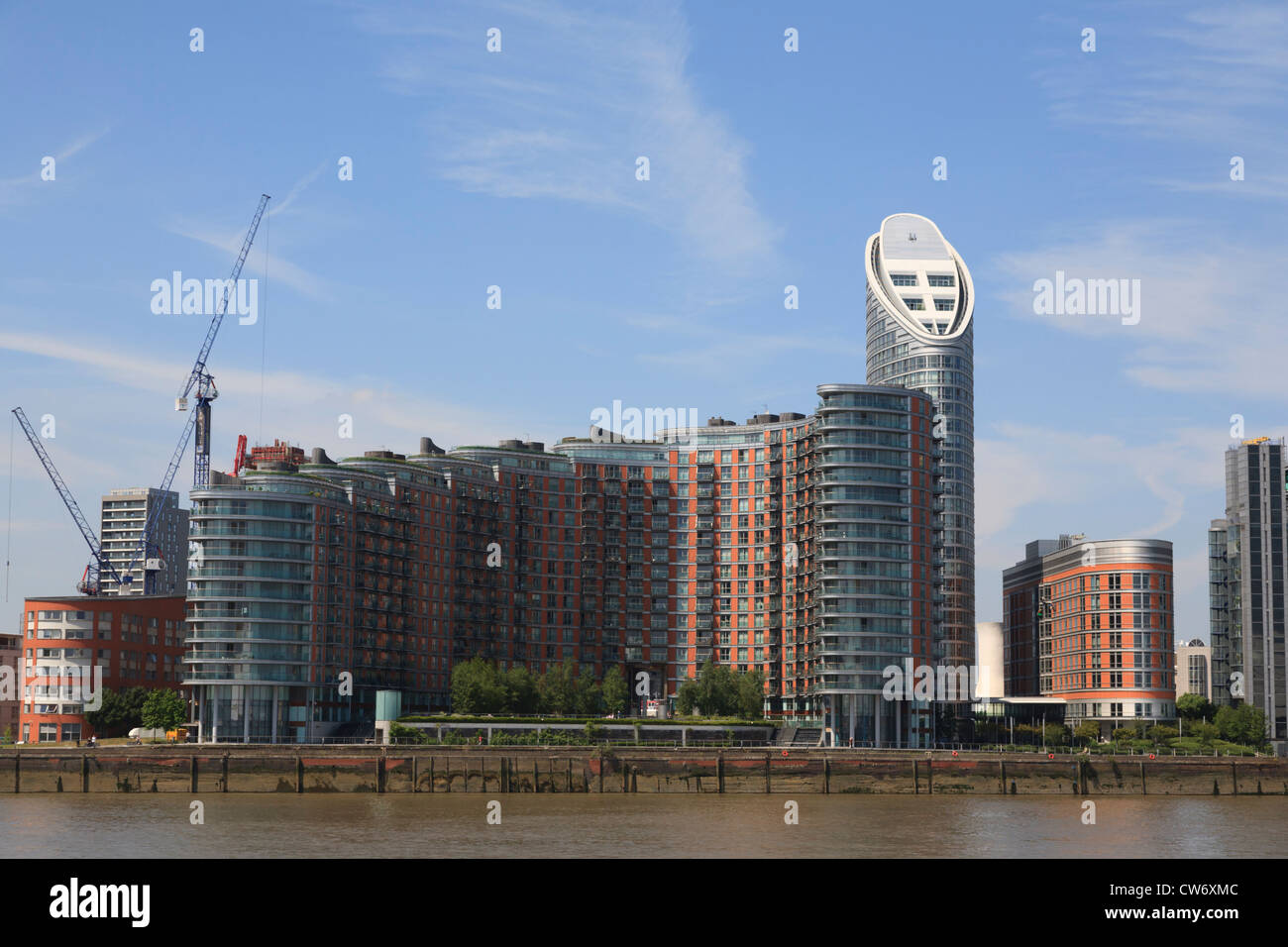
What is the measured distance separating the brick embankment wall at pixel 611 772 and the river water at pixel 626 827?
7411mm

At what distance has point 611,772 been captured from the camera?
160875 millimetres

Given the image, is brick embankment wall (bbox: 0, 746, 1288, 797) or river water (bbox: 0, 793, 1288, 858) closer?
river water (bbox: 0, 793, 1288, 858)

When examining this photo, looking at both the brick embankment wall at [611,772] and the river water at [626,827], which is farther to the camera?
the brick embankment wall at [611,772]

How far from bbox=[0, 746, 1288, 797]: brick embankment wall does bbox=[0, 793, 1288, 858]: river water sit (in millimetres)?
7411

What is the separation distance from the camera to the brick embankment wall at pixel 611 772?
15462 cm

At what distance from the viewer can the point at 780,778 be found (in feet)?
525

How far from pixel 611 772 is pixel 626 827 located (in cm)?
5445

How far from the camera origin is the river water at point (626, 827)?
8912 cm

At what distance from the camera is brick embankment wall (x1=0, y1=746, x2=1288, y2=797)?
15462 centimetres
